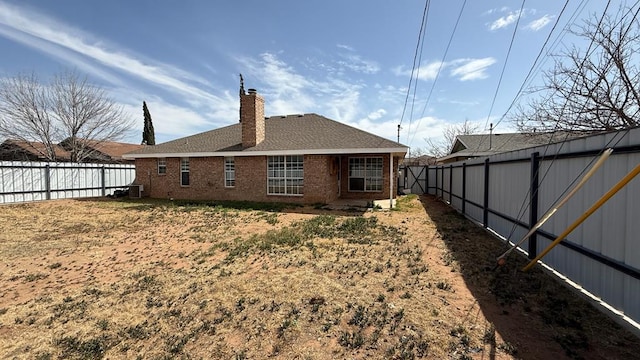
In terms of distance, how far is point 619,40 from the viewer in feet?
→ 35.2

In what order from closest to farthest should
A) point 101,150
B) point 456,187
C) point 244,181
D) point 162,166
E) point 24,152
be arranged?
1. point 456,187
2. point 244,181
3. point 162,166
4. point 24,152
5. point 101,150

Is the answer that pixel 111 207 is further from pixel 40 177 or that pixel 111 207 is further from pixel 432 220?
pixel 432 220

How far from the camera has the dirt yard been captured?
10.4 feet

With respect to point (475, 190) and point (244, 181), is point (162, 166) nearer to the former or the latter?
point (244, 181)

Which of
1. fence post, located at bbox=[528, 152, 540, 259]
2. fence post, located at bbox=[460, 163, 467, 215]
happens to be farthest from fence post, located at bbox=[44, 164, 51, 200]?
fence post, located at bbox=[528, 152, 540, 259]

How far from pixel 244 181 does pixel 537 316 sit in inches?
541

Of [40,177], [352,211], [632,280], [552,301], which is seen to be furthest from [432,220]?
[40,177]

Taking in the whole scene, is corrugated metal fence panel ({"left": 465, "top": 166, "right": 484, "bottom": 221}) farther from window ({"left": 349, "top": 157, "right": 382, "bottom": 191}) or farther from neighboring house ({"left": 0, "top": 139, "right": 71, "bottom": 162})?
neighboring house ({"left": 0, "top": 139, "right": 71, "bottom": 162})

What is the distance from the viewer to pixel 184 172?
17016 millimetres

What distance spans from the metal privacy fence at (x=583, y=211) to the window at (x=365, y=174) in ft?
28.0

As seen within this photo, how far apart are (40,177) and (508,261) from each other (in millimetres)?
21823

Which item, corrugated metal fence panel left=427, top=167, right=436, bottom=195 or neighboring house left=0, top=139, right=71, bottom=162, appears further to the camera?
neighboring house left=0, top=139, right=71, bottom=162

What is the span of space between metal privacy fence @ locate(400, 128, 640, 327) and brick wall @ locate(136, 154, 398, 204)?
26.6 feet

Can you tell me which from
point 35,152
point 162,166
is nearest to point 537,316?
point 162,166
